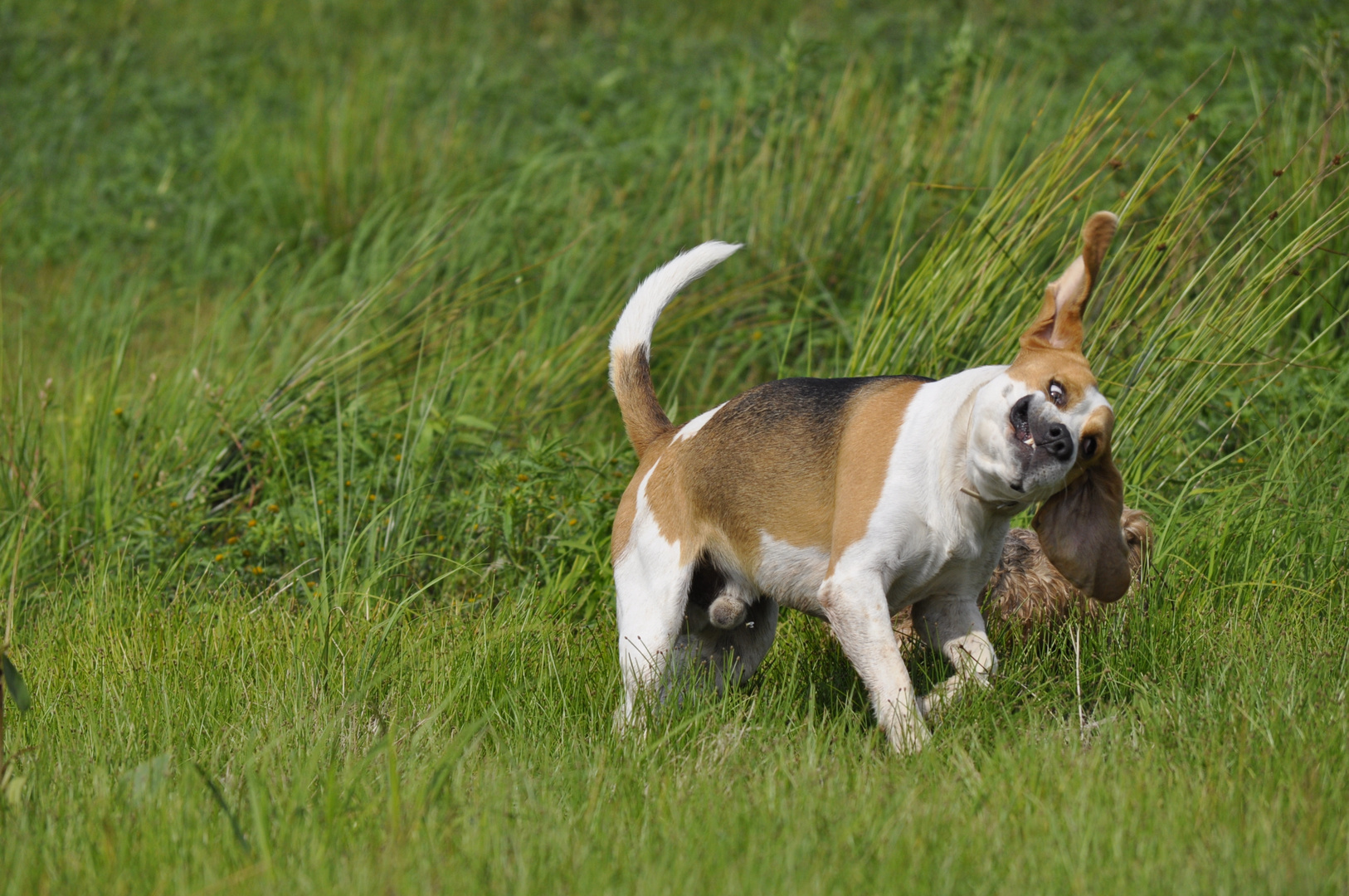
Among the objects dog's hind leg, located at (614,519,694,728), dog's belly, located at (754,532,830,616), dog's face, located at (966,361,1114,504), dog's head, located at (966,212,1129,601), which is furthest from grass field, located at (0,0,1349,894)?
dog's face, located at (966,361,1114,504)

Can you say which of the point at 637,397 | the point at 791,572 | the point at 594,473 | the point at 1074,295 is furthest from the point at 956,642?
the point at 594,473

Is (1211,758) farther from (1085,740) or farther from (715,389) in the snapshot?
(715,389)

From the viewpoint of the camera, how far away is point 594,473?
194 inches

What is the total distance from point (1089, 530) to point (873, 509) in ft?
1.77

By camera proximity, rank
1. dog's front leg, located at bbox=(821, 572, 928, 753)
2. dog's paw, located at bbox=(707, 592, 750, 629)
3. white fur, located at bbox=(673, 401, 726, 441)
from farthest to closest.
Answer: white fur, located at bbox=(673, 401, 726, 441) < dog's paw, located at bbox=(707, 592, 750, 629) < dog's front leg, located at bbox=(821, 572, 928, 753)

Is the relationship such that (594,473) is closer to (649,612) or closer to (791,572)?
(649,612)

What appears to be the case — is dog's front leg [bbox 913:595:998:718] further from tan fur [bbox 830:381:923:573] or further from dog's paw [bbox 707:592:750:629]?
dog's paw [bbox 707:592:750:629]

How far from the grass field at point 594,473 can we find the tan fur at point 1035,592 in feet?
0.56

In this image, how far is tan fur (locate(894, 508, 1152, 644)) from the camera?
397cm

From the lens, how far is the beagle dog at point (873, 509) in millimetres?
2977

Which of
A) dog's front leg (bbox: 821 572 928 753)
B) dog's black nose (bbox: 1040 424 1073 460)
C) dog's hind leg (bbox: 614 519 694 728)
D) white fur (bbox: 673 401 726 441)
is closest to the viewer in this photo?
dog's black nose (bbox: 1040 424 1073 460)

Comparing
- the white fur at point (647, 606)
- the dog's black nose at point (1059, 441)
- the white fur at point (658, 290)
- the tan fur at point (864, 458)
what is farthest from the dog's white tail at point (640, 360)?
the dog's black nose at point (1059, 441)

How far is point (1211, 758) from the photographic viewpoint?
2.88 m

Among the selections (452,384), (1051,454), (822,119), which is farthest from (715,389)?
(1051,454)
